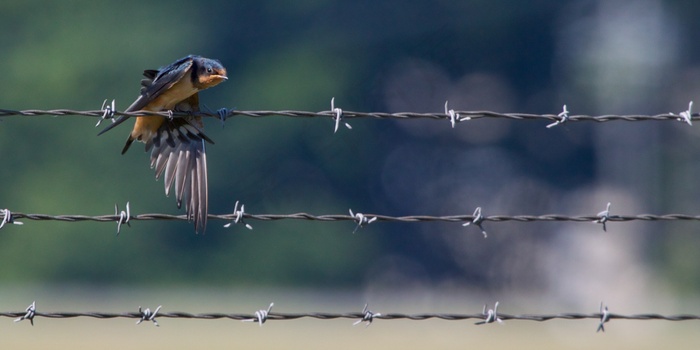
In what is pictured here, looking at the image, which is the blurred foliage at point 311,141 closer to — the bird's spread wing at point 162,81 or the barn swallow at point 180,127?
the barn swallow at point 180,127

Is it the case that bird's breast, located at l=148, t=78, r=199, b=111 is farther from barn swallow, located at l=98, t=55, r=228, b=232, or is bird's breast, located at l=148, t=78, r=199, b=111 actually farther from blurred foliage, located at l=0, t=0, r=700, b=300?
blurred foliage, located at l=0, t=0, r=700, b=300

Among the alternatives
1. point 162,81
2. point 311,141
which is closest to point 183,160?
point 162,81

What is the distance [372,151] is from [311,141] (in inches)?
63.4

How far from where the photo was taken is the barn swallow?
223 inches

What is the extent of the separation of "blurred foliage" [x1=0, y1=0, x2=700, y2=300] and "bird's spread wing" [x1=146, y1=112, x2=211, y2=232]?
21264 millimetres

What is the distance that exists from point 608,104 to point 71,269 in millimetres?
14122

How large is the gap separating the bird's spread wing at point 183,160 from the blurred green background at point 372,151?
2124 cm

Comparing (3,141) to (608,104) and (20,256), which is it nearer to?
(20,256)

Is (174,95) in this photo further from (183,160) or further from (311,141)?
(311,141)

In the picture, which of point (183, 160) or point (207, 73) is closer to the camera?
point (207, 73)

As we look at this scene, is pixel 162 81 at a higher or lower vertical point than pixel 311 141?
lower

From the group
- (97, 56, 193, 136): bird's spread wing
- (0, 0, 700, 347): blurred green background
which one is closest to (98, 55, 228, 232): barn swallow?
(97, 56, 193, 136): bird's spread wing

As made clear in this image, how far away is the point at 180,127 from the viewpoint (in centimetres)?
610

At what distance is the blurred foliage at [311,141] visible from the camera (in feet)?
92.6
